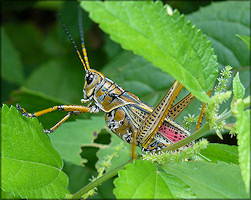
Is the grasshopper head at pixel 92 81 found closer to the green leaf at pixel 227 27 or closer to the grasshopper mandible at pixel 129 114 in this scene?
the grasshopper mandible at pixel 129 114

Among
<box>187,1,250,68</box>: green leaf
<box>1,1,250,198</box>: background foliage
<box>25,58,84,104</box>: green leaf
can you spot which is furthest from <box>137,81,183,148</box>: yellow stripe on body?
<box>25,58,84,104</box>: green leaf

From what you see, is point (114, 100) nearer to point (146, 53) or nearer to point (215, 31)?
point (146, 53)

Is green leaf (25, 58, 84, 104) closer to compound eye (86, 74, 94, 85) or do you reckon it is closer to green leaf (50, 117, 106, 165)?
green leaf (50, 117, 106, 165)

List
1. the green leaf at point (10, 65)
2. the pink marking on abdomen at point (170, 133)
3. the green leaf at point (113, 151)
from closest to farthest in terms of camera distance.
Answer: the pink marking on abdomen at point (170, 133) → the green leaf at point (113, 151) → the green leaf at point (10, 65)

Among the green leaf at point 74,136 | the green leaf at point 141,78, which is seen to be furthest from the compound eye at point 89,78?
the green leaf at point 141,78

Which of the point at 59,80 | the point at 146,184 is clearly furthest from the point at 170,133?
the point at 59,80

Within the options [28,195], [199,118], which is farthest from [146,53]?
[28,195]

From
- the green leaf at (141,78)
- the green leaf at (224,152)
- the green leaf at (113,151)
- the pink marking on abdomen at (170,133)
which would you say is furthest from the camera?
the green leaf at (141,78)

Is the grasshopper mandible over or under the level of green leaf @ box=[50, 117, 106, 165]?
over
